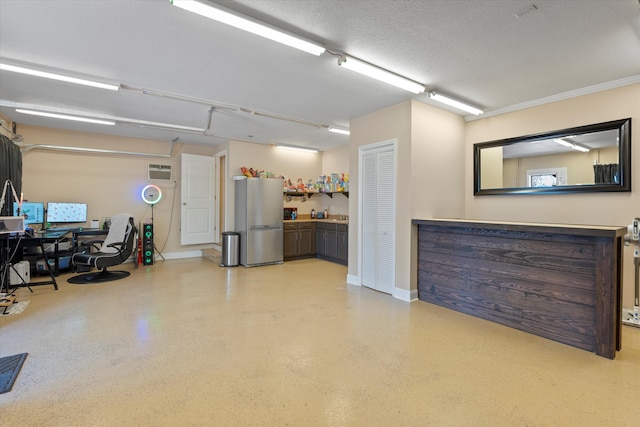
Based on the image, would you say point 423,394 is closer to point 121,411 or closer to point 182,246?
point 121,411

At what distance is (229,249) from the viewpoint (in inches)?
240

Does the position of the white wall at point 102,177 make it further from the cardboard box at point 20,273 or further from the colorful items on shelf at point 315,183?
the colorful items on shelf at point 315,183

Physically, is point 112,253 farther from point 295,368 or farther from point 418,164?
point 418,164

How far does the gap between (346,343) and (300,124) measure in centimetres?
378

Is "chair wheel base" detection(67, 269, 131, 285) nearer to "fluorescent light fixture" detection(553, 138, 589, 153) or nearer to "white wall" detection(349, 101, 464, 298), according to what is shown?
"white wall" detection(349, 101, 464, 298)

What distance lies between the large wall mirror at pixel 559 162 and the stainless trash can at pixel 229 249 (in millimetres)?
4514

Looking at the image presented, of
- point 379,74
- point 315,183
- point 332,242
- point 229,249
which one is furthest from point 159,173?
point 379,74

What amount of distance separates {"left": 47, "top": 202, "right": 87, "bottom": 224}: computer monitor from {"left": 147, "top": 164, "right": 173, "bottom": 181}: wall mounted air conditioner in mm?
1352

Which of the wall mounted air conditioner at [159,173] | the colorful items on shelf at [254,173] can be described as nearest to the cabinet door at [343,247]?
the colorful items on shelf at [254,173]

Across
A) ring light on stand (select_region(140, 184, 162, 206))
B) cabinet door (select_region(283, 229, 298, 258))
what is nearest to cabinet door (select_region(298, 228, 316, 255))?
cabinet door (select_region(283, 229, 298, 258))

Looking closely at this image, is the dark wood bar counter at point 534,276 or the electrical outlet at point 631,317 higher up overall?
the dark wood bar counter at point 534,276

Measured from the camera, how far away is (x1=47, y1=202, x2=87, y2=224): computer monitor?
5418mm

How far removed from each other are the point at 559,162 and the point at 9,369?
584 cm

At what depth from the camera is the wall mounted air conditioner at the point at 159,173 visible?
260 inches
